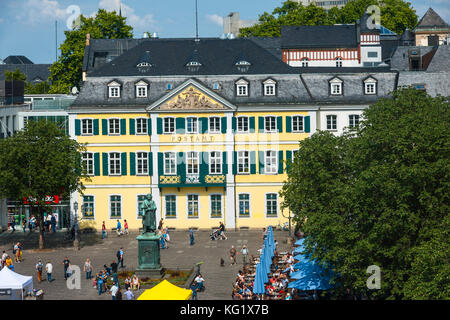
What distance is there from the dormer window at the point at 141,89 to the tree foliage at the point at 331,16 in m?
59.6

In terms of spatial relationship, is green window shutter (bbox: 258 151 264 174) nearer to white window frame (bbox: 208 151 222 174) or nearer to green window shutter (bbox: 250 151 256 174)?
green window shutter (bbox: 250 151 256 174)

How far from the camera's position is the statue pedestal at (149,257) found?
142ft

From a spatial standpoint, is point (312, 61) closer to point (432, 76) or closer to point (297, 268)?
A: point (432, 76)

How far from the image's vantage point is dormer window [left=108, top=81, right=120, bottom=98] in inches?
2552

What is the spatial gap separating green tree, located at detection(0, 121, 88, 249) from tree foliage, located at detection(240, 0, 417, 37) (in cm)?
7219

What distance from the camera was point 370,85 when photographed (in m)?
66.4

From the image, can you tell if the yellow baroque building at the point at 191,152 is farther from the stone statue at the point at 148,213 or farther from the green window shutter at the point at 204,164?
the stone statue at the point at 148,213

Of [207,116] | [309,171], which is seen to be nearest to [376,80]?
[207,116]

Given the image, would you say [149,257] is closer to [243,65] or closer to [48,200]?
[48,200]

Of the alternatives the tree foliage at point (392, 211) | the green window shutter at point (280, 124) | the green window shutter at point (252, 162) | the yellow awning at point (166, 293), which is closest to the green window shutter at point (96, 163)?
the green window shutter at point (252, 162)

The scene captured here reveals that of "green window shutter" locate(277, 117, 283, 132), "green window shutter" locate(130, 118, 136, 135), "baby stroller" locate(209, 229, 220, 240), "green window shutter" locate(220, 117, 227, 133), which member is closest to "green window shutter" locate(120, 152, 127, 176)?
"green window shutter" locate(130, 118, 136, 135)

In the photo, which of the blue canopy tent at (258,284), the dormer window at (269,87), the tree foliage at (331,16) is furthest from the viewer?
the tree foliage at (331,16)

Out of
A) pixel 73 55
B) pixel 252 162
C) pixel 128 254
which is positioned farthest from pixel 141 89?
pixel 73 55

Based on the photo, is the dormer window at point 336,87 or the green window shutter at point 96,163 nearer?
the green window shutter at point 96,163
